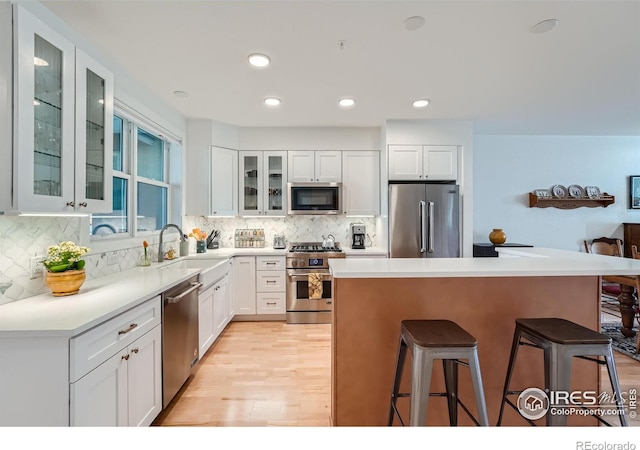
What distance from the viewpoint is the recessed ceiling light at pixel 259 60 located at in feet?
7.22

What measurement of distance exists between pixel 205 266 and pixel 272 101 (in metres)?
1.91

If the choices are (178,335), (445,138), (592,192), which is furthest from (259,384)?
(592,192)

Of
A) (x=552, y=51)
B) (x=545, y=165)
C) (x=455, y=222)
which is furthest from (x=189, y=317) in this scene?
(x=545, y=165)

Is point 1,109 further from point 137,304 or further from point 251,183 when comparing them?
point 251,183

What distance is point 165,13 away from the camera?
1756 millimetres

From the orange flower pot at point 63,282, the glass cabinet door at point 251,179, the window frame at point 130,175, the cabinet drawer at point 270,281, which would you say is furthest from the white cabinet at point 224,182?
the orange flower pot at point 63,282

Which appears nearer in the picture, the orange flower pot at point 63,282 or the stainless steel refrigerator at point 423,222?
the orange flower pot at point 63,282

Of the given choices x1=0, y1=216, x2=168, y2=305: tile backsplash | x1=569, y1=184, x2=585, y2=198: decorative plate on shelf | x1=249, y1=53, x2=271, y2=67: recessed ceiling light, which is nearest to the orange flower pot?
x1=0, y1=216, x2=168, y2=305: tile backsplash

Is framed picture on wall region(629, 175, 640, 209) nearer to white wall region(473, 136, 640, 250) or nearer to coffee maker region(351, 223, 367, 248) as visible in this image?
white wall region(473, 136, 640, 250)

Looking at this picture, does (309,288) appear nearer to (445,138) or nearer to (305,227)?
(305,227)

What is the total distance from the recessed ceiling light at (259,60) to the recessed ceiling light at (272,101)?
685 millimetres

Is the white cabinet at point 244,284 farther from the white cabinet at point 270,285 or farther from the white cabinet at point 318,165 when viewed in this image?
the white cabinet at point 318,165

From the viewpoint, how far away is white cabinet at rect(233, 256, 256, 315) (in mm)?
3682
